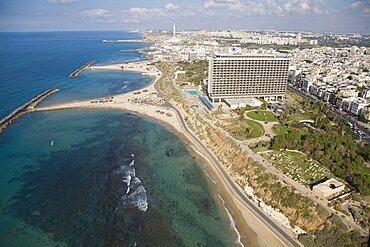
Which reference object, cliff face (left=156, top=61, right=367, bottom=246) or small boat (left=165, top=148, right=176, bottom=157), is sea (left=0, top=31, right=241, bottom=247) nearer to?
small boat (left=165, top=148, right=176, bottom=157)

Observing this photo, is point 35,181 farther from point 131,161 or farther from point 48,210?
point 131,161

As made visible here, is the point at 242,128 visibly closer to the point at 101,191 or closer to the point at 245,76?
the point at 245,76

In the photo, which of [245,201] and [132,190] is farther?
[132,190]

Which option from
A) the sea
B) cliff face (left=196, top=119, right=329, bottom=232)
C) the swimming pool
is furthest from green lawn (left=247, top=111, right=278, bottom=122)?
the swimming pool

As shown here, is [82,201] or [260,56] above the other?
[260,56]

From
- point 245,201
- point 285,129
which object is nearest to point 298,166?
point 245,201

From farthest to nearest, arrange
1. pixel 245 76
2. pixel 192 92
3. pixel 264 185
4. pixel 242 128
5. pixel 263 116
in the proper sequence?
1. pixel 192 92
2. pixel 245 76
3. pixel 263 116
4. pixel 242 128
5. pixel 264 185

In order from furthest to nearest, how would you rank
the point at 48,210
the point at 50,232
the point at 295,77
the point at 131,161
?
the point at 295,77 → the point at 131,161 → the point at 48,210 → the point at 50,232

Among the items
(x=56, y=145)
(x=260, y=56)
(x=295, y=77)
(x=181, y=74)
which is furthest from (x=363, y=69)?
(x=56, y=145)
